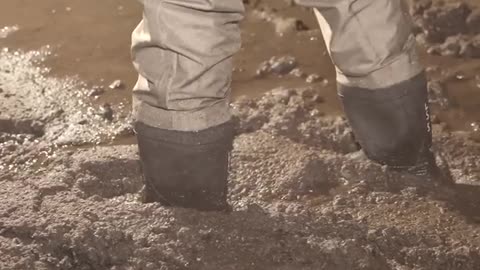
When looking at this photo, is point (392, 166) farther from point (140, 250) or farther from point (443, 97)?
point (140, 250)

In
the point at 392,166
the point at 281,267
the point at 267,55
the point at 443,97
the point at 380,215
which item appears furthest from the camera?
the point at 267,55

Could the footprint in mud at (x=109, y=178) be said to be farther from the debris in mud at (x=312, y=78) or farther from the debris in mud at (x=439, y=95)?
the debris in mud at (x=439, y=95)

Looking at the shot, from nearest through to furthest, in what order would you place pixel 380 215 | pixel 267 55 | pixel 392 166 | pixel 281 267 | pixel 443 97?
pixel 281 267
pixel 380 215
pixel 392 166
pixel 443 97
pixel 267 55

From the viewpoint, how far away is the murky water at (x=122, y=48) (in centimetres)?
170

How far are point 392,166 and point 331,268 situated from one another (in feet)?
0.93

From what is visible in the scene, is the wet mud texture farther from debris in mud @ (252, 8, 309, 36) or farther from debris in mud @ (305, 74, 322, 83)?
debris in mud @ (252, 8, 309, 36)

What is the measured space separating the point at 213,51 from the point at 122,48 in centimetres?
74

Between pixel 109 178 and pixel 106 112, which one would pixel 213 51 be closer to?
pixel 109 178

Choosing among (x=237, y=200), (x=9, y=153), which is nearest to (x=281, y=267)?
(x=237, y=200)

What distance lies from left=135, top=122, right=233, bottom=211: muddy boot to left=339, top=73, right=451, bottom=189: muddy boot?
0.23 metres

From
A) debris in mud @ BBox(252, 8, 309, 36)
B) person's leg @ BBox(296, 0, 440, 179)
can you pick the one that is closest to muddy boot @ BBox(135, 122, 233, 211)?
person's leg @ BBox(296, 0, 440, 179)

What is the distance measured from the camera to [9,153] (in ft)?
5.01

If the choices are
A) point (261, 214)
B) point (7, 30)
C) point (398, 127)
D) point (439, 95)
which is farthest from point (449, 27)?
point (7, 30)

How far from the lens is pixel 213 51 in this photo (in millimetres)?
1187
